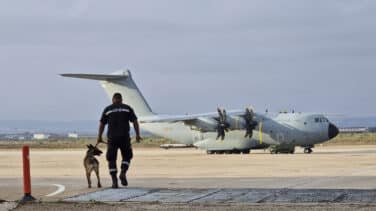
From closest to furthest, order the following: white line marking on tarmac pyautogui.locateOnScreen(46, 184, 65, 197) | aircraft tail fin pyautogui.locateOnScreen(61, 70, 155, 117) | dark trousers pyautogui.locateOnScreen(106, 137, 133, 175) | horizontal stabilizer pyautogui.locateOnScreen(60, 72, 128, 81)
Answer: white line marking on tarmac pyautogui.locateOnScreen(46, 184, 65, 197)
dark trousers pyautogui.locateOnScreen(106, 137, 133, 175)
horizontal stabilizer pyautogui.locateOnScreen(60, 72, 128, 81)
aircraft tail fin pyautogui.locateOnScreen(61, 70, 155, 117)

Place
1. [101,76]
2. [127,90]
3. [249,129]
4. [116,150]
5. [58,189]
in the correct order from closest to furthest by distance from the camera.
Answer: [116,150] → [58,189] → [249,129] → [101,76] → [127,90]

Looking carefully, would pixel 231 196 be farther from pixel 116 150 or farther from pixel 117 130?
pixel 117 130

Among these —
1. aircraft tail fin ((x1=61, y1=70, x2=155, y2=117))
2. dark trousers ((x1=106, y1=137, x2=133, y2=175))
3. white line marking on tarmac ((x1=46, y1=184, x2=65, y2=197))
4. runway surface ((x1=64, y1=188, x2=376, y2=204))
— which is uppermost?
aircraft tail fin ((x1=61, y1=70, x2=155, y2=117))

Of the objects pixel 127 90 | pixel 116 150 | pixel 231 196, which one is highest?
pixel 127 90

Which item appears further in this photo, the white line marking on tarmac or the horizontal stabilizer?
the horizontal stabilizer

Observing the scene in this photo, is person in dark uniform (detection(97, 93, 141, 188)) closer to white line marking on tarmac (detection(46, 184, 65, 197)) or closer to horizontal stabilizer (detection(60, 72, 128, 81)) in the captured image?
white line marking on tarmac (detection(46, 184, 65, 197))

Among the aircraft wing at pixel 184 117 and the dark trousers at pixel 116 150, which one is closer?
the dark trousers at pixel 116 150

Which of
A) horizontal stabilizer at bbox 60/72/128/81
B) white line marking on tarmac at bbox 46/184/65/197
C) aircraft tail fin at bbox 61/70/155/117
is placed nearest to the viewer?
white line marking on tarmac at bbox 46/184/65/197

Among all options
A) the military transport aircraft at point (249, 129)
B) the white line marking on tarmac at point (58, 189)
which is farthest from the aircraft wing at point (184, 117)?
the white line marking on tarmac at point (58, 189)

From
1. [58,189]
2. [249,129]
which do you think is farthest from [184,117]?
[58,189]

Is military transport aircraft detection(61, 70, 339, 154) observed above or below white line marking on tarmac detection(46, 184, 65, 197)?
above

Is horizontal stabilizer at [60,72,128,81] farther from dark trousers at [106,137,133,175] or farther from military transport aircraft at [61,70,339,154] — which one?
dark trousers at [106,137,133,175]

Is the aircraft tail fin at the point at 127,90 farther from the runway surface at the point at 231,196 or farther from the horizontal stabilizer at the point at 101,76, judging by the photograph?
the runway surface at the point at 231,196

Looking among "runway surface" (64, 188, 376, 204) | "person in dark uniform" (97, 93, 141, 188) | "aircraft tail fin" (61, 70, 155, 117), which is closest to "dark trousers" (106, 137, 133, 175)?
"person in dark uniform" (97, 93, 141, 188)
